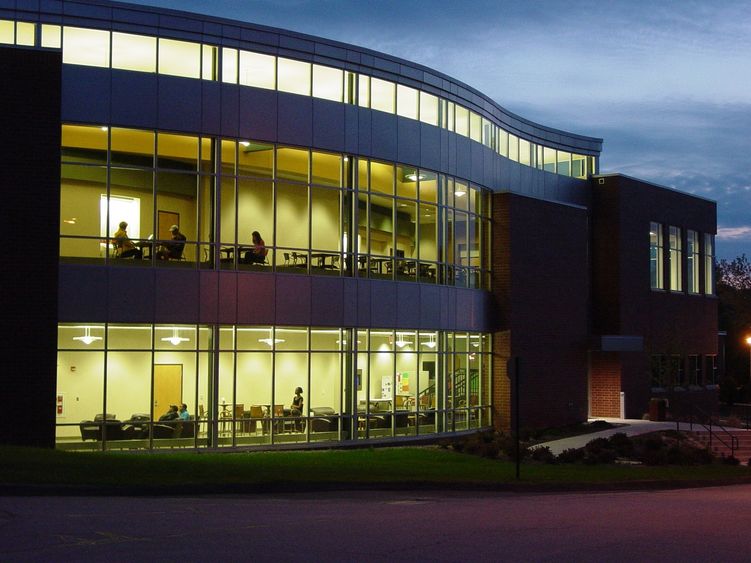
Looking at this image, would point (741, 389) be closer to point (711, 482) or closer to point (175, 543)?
point (711, 482)

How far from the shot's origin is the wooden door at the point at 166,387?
1101 inches

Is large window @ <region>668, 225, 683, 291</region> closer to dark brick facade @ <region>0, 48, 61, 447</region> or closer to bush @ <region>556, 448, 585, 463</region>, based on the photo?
bush @ <region>556, 448, 585, 463</region>

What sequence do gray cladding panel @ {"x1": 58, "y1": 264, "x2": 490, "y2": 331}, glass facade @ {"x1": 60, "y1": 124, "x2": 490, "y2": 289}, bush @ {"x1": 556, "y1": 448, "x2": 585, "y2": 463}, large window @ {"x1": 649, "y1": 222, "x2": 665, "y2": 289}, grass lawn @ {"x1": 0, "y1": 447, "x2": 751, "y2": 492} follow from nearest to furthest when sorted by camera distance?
grass lawn @ {"x1": 0, "y1": 447, "x2": 751, "y2": 492}, gray cladding panel @ {"x1": 58, "y1": 264, "x2": 490, "y2": 331}, glass facade @ {"x1": 60, "y1": 124, "x2": 490, "y2": 289}, bush @ {"x1": 556, "y1": 448, "x2": 585, "y2": 463}, large window @ {"x1": 649, "y1": 222, "x2": 665, "y2": 289}

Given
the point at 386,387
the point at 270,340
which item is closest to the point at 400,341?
the point at 386,387

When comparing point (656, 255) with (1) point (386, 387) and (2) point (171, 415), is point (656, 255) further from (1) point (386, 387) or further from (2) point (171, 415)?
(2) point (171, 415)

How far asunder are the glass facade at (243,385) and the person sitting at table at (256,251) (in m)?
1.82

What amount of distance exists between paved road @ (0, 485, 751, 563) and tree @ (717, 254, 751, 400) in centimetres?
5695

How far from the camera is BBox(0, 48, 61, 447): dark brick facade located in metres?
25.6

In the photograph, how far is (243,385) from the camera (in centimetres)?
2933

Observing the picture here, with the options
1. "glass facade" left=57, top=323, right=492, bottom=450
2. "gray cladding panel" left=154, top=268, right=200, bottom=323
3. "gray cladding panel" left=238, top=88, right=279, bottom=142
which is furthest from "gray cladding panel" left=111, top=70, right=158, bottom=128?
"glass facade" left=57, top=323, right=492, bottom=450

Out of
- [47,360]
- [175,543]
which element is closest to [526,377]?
[47,360]

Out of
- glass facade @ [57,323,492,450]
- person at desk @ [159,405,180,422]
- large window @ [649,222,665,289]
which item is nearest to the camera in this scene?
glass facade @ [57,323,492,450]

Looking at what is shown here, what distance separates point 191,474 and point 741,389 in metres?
58.1

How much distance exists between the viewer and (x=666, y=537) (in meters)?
14.3
